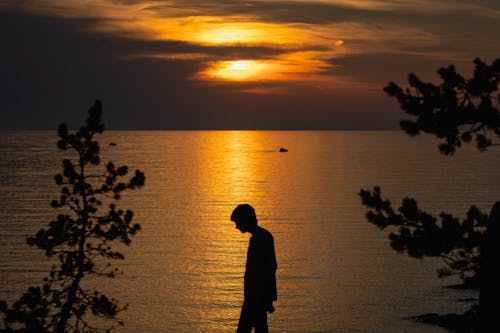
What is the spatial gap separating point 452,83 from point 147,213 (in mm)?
50890

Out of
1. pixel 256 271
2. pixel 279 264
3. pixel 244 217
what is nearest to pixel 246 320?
pixel 256 271

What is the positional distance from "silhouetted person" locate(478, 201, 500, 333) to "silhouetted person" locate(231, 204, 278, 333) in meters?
3.40

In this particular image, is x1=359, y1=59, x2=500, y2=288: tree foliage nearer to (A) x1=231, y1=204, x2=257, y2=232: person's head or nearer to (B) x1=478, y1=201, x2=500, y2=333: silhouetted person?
(B) x1=478, y1=201, x2=500, y2=333: silhouetted person

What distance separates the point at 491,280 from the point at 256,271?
3799mm

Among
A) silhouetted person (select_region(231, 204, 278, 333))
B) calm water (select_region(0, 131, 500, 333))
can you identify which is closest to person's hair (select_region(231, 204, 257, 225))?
silhouetted person (select_region(231, 204, 278, 333))

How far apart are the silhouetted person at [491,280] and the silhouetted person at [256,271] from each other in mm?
3399

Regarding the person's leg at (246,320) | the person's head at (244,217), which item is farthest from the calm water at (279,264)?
the person's head at (244,217)

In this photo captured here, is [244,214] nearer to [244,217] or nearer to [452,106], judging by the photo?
[244,217]

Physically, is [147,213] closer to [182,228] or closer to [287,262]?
[182,228]

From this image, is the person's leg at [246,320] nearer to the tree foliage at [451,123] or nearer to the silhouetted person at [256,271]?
the silhouetted person at [256,271]

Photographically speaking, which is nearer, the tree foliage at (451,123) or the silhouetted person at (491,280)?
the silhouetted person at (491,280)

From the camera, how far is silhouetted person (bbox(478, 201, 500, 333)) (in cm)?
1005

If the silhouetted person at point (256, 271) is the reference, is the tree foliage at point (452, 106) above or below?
above

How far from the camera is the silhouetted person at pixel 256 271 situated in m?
9.78
